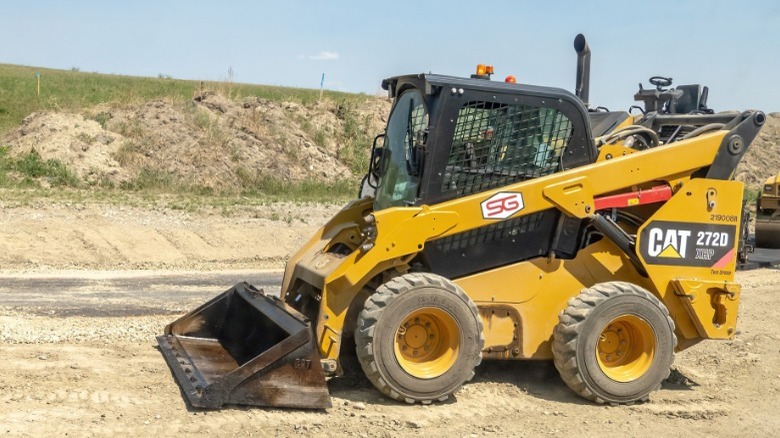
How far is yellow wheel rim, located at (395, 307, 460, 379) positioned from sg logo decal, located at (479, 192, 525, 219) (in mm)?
787

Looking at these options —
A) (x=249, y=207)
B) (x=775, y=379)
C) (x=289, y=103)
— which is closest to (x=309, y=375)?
(x=775, y=379)

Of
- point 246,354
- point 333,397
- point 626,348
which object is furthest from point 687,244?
point 246,354

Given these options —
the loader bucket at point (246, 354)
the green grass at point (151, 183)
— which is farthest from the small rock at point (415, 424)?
the green grass at point (151, 183)

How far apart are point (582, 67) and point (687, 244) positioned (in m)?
2.01

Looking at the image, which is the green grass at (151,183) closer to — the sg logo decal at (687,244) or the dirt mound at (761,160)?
the sg logo decal at (687,244)

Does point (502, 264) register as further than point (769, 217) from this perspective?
No

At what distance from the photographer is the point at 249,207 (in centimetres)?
1820

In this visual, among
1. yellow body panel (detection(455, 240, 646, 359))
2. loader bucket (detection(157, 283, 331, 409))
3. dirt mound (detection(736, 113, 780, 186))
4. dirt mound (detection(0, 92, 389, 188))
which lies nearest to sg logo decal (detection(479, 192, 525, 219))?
yellow body panel (detection(455, 240, 646, 359))

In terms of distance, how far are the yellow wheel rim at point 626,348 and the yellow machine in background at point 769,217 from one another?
11310 mm

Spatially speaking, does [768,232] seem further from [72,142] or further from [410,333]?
[72,142]

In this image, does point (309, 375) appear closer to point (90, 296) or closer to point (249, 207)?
point (90, 296)

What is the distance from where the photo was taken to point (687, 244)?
6879mm

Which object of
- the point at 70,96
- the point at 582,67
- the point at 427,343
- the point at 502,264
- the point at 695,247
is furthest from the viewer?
the point at 70,96

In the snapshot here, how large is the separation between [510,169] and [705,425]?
2223 millimetres
